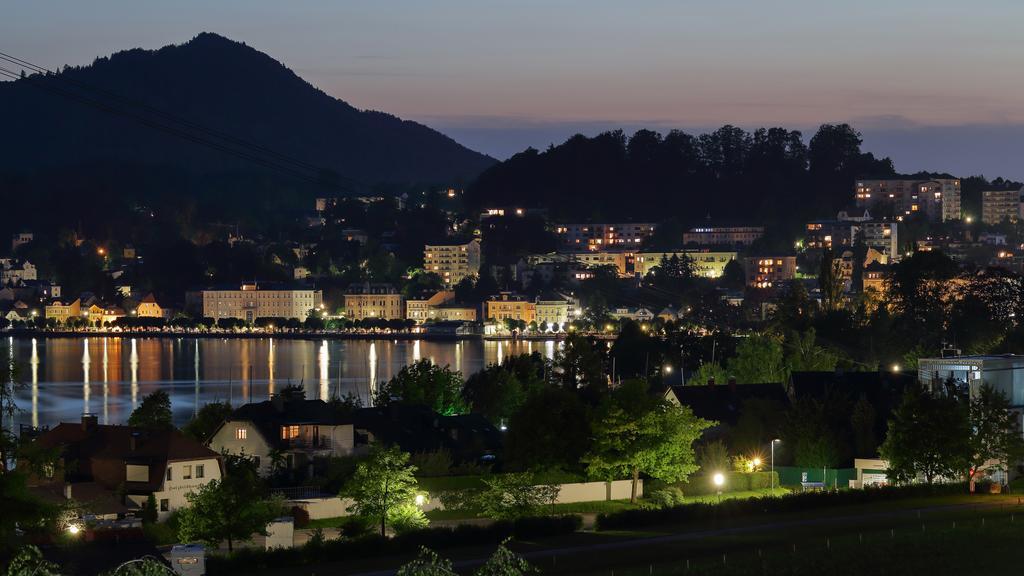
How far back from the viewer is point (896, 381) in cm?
2494

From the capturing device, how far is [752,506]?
60.2 feet

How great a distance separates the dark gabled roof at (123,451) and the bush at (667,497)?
16.5ft

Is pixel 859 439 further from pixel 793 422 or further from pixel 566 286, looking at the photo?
pixel 566 286

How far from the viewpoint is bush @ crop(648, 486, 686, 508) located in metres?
19.7

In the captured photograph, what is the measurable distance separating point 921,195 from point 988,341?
5553 centimetres

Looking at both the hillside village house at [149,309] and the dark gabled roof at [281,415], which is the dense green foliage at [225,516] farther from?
the hillside village house at [149,309]

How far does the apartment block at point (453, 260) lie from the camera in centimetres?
10194

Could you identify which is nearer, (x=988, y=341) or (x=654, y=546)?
(x=654, y=546)

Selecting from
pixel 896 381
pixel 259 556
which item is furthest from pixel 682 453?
pixel 259 556

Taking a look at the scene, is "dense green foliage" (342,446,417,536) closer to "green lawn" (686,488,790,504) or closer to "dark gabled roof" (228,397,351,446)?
"dark gabled roof" (228,397,351,446)

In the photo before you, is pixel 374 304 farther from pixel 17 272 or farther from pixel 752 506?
pixel 752 506

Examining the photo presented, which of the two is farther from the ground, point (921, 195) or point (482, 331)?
point (921, 195)

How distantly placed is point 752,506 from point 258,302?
260 feet

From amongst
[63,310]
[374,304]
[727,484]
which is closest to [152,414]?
[727,484]
